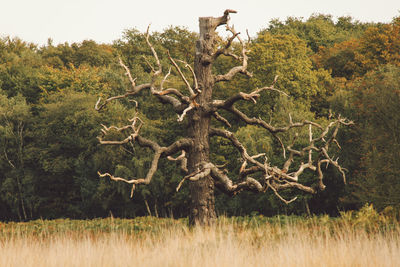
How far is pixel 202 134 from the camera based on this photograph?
9.73 m

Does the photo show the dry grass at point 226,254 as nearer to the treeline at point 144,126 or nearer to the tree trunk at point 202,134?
the tree trunk at point 202,134

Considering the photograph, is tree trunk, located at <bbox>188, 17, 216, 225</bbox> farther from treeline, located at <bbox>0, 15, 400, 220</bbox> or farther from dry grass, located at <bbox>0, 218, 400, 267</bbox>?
treeline, located at <bbox>0, 15, 400, 220</bbox>

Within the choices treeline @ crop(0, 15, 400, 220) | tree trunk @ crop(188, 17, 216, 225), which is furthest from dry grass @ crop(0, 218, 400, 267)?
treeline @ crop(0, 15, 400, 220)

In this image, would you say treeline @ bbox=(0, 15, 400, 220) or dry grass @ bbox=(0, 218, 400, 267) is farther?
treeline @ bbox=(0, 15, 400, 220)

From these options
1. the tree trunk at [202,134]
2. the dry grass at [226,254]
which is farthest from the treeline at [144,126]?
the dry grass at [226,254]

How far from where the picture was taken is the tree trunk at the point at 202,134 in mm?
9539

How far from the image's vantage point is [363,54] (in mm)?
40812

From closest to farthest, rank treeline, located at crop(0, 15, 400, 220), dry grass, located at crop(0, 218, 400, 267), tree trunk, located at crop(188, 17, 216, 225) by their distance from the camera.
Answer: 1. dry grass, located at crop(0, 218, 400, 267)
2. tree trunk, located at crop(188, 17, 216, 225)
3. treeline, located at crop(0, 15, 400, 220)

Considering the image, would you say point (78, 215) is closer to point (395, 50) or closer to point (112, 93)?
point (112, 93)

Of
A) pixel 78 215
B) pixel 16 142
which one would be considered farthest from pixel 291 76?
pixel 16 142

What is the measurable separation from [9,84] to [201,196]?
44.9 meters

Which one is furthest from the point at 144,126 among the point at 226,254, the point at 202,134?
the point at 226,254

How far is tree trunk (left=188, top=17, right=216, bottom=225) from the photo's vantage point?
9539 millimetres

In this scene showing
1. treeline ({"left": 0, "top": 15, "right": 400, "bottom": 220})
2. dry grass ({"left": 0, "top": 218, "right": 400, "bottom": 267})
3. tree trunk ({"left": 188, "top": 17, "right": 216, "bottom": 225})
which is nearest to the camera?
dry grass ({"left": 0, "top": 218, "right": 400, "bottom": 267})
